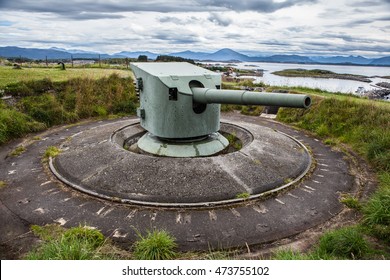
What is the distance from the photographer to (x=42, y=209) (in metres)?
6.18

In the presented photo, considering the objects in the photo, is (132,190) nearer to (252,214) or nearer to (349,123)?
(252,214)

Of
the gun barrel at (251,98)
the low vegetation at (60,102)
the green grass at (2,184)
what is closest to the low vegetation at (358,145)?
the gun barrel at (251,98)

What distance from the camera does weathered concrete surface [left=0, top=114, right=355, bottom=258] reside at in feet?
17.6

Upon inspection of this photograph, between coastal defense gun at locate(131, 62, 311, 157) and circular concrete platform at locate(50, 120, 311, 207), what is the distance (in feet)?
2.67

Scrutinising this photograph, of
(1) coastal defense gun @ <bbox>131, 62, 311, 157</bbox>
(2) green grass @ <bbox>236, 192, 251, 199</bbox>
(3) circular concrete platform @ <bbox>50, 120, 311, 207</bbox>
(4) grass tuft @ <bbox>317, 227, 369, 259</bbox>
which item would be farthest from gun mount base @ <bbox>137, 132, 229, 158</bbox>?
(4) grass tuft @ <bbox>317, 227, 369, 259</bbox>

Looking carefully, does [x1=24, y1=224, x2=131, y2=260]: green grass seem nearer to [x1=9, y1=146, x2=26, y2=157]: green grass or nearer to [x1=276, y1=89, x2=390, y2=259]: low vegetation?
[x1=276, y1=89, x2=390, y2=259]: low vegetation

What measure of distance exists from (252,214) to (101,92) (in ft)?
38.3

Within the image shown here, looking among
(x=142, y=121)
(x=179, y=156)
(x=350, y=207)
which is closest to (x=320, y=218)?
(x=350, y=207)

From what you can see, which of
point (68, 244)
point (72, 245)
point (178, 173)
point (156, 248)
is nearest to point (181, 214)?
point (178, 173)

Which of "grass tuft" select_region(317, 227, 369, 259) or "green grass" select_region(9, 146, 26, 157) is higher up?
"grass tuft" select_region(317, 227, 369, 259)

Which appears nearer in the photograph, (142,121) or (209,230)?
(209,230)

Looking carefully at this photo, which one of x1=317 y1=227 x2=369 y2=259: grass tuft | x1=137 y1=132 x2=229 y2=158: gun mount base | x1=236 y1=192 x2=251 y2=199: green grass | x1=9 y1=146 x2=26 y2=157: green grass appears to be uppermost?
x1=137 y1=132 x2=229 y2=158: gun mount base

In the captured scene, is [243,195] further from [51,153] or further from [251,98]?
[51,153]

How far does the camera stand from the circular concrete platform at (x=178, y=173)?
641 centimetres
